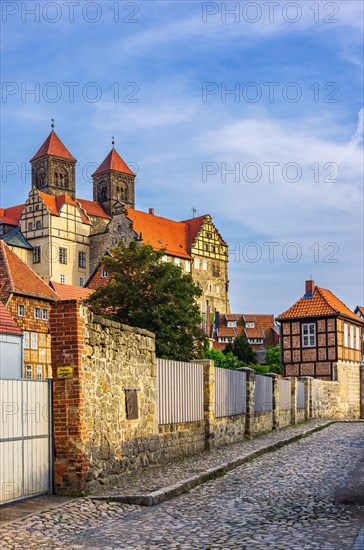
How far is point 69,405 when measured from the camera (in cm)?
1024

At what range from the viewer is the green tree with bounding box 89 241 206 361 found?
39688 mm

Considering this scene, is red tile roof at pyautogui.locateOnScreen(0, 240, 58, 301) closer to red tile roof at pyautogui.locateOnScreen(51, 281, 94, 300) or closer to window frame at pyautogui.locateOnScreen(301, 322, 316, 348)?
red tile roof at pyautogui.locateOnScreen(51, 281, 94, 300)

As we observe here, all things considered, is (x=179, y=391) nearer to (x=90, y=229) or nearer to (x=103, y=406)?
(x=103, y=406)

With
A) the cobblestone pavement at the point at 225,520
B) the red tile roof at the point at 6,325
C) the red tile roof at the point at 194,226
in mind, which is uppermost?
the red tile roof at the point at 194,226

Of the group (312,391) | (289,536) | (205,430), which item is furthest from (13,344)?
(289,536)

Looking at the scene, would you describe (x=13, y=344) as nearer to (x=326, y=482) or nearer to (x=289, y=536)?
(x=326, y=482)

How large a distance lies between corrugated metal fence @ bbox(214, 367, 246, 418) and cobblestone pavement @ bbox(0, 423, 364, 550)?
18.7 feet

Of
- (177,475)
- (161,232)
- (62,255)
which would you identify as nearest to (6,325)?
(177,475)

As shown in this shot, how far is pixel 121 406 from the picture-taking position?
1185 centimetres

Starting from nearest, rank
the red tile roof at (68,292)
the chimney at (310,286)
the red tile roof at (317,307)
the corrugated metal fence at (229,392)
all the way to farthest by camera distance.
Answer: the corrugated metal fence at (229,392) → the red tile roof at (317,307) → the chimney at (310,286) → the red tile roof at (68,292)

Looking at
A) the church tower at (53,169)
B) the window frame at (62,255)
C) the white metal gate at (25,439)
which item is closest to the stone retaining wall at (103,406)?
the white metal gate at (25,439)

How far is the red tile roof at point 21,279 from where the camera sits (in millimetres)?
40375

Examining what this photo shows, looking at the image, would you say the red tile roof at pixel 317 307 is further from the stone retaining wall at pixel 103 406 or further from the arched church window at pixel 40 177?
the arched church window at pixel 40 177

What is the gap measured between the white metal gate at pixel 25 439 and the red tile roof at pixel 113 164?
107 metres
